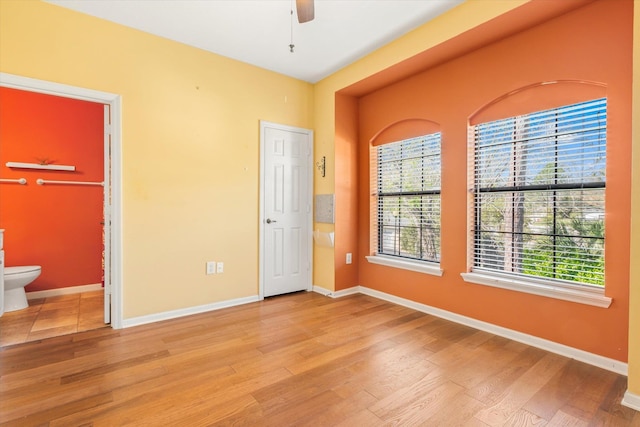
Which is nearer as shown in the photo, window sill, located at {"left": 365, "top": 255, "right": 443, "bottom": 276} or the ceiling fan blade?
the ceiling fan blade

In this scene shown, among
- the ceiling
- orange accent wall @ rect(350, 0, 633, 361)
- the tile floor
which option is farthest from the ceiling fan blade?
the tile floor

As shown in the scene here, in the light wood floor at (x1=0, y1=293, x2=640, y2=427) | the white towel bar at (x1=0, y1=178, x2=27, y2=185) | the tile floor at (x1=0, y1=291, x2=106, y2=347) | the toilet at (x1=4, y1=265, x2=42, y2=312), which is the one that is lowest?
the light wood floor at (x1=0, y1=293, x2=640, y2=427)

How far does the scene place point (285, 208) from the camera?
13.3 feet

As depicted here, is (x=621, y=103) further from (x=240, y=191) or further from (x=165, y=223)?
(x=165, y=223)

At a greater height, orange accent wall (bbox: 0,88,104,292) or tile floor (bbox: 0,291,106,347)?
orange accent wall (bbox: 0,88,104,292)

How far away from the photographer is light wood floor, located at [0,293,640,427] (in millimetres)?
1725

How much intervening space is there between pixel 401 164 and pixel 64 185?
4.26 metres

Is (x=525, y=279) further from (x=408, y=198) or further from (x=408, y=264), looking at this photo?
(x=408, y=198)

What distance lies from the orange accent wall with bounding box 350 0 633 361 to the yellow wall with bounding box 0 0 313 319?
5.58 ft

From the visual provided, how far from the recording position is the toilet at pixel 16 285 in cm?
330

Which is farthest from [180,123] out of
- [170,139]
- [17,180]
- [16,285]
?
[16,285]

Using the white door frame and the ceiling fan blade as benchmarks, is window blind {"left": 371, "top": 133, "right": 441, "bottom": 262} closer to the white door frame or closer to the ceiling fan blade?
the ceiling fan blade

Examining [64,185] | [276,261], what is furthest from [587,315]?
[64,185]

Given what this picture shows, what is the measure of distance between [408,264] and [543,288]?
4.32 feet
